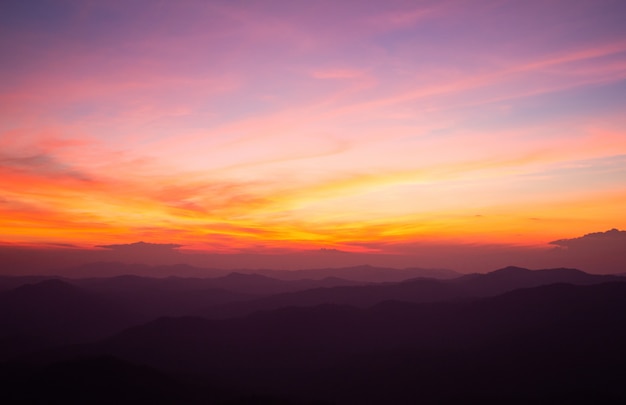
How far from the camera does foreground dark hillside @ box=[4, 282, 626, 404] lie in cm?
8544

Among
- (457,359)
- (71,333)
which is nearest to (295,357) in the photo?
(457,359)

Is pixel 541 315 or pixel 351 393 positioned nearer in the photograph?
pixel 351 393

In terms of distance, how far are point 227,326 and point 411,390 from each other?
74.2 metres

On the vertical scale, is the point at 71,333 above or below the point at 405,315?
below

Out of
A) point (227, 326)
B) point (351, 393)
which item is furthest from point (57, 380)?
point (227, 326)

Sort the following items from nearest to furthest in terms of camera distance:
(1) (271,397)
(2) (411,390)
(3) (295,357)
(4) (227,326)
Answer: (1) (271,397), (2) (411,390), (3) (295,357), (4) (227,326)

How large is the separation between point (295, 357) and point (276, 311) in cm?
3428

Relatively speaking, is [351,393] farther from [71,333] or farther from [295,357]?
[71,333]

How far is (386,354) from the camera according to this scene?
11412cm

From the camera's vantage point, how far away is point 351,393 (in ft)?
313

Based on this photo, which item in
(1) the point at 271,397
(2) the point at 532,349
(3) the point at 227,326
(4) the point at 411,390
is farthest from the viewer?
(3) the point at 227,326

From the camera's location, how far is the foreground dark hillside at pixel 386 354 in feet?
280

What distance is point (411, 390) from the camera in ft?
308

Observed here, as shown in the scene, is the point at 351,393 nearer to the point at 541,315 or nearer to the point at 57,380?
the point at 57,380
